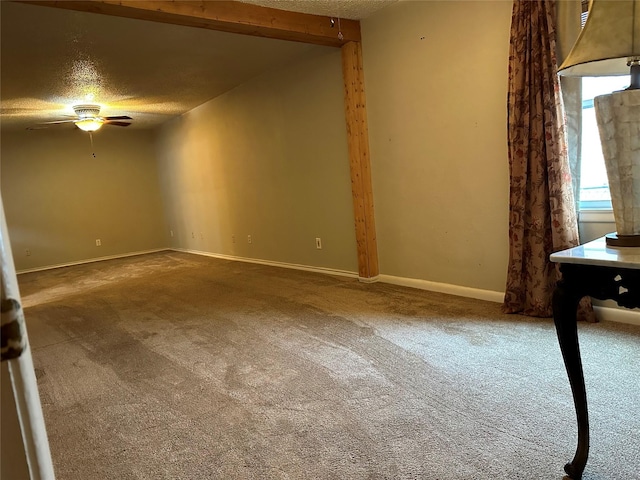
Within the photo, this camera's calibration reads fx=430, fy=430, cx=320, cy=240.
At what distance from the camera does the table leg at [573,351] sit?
4.21 ft

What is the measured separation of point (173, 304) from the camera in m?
3.92

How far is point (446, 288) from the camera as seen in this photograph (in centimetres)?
343

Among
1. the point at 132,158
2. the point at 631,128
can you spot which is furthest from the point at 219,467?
the point at 132,158

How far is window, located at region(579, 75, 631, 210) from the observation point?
2.56 meters

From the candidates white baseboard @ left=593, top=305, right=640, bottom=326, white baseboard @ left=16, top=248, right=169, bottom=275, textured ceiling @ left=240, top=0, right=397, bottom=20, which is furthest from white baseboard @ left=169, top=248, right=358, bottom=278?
textured ceiling @ left=240, top=0, right=397, bottom=20

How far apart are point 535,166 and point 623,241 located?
147 cm

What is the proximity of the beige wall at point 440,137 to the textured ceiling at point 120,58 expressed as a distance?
501mm

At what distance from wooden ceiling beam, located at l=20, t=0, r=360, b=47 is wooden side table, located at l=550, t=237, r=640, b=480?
110 inches

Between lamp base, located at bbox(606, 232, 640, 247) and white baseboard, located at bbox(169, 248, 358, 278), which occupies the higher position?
lamp base, located at bbox(606, 232, 640, 247)

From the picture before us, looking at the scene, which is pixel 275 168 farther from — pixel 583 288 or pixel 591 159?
pixel 583 288

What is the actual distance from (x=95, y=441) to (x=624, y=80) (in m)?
3.30

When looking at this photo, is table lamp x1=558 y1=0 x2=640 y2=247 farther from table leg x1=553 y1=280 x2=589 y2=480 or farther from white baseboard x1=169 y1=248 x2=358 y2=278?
white baseboard x1=169 y1=248 x2=358 y2=278

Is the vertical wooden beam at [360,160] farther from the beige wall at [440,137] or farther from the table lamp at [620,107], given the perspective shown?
the table lamp at [620,107]

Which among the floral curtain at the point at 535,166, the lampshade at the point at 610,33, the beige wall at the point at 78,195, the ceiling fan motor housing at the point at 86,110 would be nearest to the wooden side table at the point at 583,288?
the lampshade at the point at 610,33
